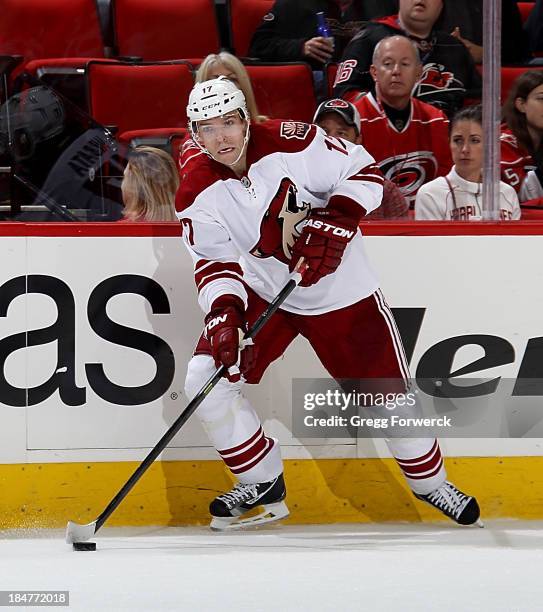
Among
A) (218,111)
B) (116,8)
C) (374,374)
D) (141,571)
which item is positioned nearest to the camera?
(141,571)

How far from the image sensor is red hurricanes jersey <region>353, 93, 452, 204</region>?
3381 millimetres

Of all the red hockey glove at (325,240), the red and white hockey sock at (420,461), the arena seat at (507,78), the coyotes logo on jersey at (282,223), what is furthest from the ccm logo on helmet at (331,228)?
the arena seat at (507,78)

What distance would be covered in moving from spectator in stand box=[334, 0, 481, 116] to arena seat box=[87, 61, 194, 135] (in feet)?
1.44

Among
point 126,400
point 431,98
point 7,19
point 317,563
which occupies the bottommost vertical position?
point 317,563

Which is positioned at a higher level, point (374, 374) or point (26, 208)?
point (26, 208)

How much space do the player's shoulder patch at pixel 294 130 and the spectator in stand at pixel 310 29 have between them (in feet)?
0.94

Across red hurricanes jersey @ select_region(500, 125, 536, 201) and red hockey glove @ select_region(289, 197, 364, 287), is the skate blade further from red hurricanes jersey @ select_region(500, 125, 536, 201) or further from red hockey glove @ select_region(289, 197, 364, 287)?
red hurricanes jersey @ select_region(500, 125, 536, 201)

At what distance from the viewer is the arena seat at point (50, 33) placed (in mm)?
3328

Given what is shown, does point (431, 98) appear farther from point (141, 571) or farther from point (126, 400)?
point (141, 571)

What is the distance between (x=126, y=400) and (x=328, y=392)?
55cm

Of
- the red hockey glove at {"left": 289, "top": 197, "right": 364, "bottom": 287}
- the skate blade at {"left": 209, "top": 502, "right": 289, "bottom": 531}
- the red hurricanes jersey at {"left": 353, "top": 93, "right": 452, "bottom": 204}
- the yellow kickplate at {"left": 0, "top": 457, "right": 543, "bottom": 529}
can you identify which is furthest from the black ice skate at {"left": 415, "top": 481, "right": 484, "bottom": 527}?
the red hurricanes jersey at {"left": 353, "top": 93, "right": 452, "bottom": 204}

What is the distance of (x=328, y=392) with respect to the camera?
3.39 m

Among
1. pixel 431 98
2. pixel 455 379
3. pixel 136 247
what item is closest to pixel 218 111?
pixel 136 247

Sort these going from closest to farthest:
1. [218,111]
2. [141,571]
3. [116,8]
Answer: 1. [141,571]
2. [218,111]
3. [116,8]
